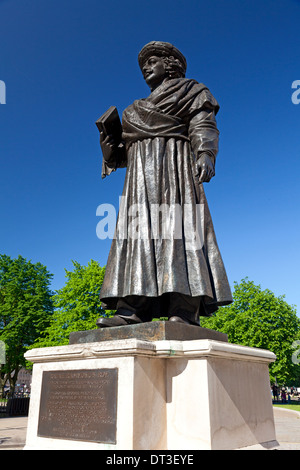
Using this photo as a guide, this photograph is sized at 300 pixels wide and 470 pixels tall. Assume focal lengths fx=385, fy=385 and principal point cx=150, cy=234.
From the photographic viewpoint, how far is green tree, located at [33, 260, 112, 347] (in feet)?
86.2

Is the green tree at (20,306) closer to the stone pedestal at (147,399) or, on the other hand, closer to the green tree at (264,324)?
the green tree at (264,324)

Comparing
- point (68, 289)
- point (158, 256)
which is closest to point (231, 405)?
point (158, 256)

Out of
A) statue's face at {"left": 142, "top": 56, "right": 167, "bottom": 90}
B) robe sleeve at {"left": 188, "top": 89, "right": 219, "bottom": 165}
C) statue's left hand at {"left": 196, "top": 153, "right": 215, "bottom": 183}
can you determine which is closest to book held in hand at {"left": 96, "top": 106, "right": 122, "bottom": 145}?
statue's face at {"left": 142, "top": 56, "right": 167, "bottom": 90}

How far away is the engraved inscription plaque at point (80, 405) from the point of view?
321 cm

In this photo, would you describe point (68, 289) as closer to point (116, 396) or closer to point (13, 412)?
point (13, 412)

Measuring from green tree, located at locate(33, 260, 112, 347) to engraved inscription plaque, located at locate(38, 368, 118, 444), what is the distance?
21.8 meters

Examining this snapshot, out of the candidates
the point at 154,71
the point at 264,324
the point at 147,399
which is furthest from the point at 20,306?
the point at 147,399

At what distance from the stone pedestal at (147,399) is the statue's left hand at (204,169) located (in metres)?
1.94

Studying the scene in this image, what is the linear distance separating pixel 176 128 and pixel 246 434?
3520 mm

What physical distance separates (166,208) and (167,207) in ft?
0.06

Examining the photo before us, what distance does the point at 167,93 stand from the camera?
500 centimetres
